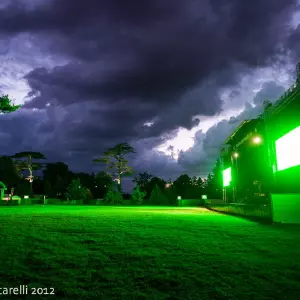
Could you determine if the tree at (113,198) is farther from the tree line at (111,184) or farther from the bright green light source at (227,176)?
the bright green light source at (227,176)

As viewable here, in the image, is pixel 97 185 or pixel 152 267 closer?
pixel 152 267

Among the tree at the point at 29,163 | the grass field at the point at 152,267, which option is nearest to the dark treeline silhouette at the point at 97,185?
the tree at the point at 29,163

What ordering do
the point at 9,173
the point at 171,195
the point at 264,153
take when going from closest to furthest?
the point at 264,153
the point at 171,195
the point at 9,173

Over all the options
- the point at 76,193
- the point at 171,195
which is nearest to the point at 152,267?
the point at 171,195

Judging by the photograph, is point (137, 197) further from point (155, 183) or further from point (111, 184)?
point (155, 183)

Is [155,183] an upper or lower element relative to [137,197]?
upper

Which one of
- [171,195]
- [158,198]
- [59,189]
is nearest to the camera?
[158,198]

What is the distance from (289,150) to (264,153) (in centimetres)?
1124

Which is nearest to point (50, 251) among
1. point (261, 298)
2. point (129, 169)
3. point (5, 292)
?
point (5, 292)

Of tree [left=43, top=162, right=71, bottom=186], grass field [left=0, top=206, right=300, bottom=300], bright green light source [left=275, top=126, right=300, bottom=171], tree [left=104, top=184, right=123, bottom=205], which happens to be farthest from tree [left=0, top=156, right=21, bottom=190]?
grass field [left=0, top=206, right=300, bottom=300]

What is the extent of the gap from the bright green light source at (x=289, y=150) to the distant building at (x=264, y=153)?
0.05m

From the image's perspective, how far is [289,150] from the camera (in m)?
13.2

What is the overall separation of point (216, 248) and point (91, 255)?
2.36 meters

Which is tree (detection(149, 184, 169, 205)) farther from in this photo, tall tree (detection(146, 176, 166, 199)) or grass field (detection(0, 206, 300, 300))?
grass field (detection(0, 206, 300, 300))
